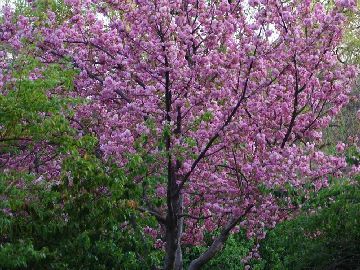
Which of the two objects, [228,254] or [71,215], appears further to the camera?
[228,254]

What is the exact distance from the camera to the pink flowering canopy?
980cm

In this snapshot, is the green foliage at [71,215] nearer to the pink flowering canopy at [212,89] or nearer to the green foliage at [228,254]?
the pink flowering canopy at [212,89]

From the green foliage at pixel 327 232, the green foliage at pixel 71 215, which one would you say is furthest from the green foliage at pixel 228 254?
the green foliage at pixel 71 215

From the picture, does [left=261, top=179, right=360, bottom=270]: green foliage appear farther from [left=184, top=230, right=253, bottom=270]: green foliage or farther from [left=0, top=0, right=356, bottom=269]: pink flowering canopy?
[left=184, top=230, right=253, bottom=270]: green foliage

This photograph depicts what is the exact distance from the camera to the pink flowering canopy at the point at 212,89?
980 centimetres

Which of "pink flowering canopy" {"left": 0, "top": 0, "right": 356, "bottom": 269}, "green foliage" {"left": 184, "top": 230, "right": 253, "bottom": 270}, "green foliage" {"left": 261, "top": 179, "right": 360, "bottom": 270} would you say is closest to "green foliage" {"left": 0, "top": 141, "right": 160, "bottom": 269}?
"pink flowering canopy" {"left": 0, "top": 0, "right": 356, "bottom": 269}

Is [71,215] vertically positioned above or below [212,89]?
below

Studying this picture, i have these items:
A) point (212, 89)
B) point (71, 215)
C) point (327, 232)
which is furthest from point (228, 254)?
point (71, 215)

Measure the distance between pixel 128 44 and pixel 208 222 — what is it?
5.02m

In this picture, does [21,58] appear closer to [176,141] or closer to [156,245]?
[176,141]

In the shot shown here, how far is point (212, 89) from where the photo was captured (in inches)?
393

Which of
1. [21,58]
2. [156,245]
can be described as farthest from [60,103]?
[156,245]

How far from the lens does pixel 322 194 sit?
30.6ft

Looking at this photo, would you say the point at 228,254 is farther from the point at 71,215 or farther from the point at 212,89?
the point at 71,215
